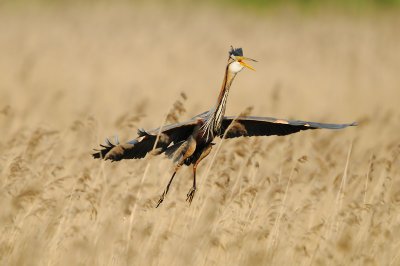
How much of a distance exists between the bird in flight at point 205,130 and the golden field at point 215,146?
0.15m

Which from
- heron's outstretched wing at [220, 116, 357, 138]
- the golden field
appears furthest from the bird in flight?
the golden field

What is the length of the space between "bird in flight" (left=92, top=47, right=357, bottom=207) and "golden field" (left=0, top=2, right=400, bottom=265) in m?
0.15

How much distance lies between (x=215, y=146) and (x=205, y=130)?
3.02 metres

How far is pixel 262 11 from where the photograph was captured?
23.6 metres

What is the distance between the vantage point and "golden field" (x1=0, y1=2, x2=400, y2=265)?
5664mm

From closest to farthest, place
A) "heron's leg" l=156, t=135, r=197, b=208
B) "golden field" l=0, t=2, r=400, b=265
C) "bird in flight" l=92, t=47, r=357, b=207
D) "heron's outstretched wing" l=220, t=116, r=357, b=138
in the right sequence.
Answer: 1. "golden field" l=0, t=2, r=400, b=265
2. "bird in flight" l=92, t=47, r=357, b=207
3. "heron's leg" l=156, t=135, r=197, b=208
4. "heron's outstretched wing" l=220, t=116, r=357, b=138

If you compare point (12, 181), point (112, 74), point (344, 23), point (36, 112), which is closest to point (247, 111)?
point (12, 181)

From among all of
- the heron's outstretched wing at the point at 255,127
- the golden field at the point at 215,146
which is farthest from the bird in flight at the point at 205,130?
the golden field at the point at 215,146

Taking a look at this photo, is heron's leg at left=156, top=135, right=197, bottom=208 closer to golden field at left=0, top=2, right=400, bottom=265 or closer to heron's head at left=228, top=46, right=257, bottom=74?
golden field at left=0, top=2, right=400, bottom=265

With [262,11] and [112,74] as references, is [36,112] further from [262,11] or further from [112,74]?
[262,11]

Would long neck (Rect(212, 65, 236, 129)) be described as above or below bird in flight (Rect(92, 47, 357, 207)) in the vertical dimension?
above

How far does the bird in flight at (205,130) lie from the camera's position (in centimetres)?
626

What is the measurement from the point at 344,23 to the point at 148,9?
4905 millimetres

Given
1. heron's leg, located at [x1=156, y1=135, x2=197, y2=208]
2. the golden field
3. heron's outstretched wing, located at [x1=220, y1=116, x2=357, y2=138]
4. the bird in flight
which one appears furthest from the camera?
heron's outstretched wing, located at [x1=220, y1=116, x2=357, y2=138]
